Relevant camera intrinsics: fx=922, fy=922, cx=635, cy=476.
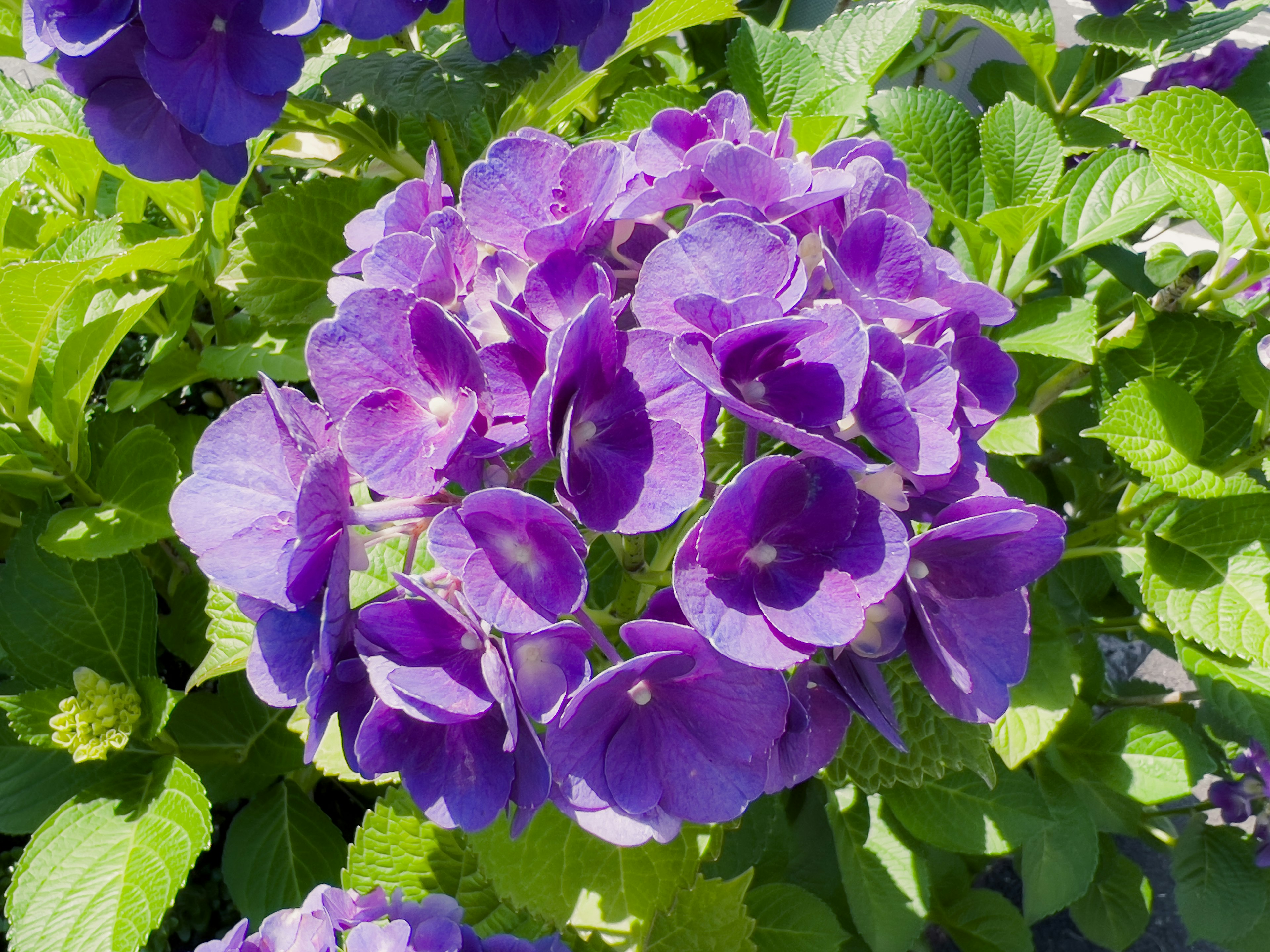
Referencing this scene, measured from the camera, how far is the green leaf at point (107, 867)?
2.91ft

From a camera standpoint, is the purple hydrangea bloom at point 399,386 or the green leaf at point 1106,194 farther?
the green leaf at point 1106,194

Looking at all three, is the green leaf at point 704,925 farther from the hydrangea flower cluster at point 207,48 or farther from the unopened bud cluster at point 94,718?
the hydrangea flower cluster at point 207,48

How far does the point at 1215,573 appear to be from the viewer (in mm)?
1000

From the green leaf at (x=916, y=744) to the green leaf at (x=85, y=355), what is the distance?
2.43 feet

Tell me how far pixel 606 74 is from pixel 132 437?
2.10ft

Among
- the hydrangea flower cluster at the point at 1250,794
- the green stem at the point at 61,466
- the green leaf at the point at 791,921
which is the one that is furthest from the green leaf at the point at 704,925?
the hydrangea flower cluster at the point at 1250,794

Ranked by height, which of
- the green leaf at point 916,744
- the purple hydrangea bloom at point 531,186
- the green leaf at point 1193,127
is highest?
the purple hydrangea bloom at point 531,186

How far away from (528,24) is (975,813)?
1.00 meters

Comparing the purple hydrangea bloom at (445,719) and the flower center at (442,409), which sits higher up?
the flower center at (442,409)

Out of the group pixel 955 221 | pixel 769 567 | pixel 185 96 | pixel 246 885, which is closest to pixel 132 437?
pixel 185 96

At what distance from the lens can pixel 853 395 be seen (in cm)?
50

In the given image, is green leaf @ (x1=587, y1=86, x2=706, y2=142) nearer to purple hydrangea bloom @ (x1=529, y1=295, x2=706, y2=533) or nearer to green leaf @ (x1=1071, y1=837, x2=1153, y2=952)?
purple hydrangea bloom @ (x1=529, y1=295, x2=706, y2=533)

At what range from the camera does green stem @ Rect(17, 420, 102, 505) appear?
943 mm

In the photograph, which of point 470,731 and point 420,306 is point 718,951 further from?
point 420,306
